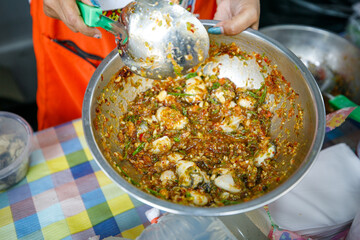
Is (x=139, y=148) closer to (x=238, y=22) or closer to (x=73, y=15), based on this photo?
(x=73, y=15)

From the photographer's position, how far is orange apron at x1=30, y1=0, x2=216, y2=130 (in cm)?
179

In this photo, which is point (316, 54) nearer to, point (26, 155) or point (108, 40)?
point (108, 40)

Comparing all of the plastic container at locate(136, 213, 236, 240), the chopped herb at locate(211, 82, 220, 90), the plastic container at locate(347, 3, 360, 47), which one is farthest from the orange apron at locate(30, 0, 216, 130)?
the plastic container at locate(347, 3, 360, 47)

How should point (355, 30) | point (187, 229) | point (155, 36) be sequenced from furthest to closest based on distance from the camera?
point (355, 30) → point (155, 36) → point (187, 229)

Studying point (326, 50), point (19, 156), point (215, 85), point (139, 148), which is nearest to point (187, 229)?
point (139, 148)

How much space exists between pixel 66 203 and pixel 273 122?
1.08 meters

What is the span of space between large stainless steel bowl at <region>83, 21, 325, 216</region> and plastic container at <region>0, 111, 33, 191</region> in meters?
0.49

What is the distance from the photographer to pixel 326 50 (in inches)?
95.2

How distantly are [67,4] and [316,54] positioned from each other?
2020 millimetres

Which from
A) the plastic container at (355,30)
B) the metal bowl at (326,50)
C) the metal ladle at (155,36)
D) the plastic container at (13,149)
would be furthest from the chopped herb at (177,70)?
the plastic container at (355,30)

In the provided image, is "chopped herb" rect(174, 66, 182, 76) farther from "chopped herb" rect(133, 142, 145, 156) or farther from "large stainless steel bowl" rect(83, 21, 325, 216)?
"chopped herb" rect(133, 142, 145, 156)

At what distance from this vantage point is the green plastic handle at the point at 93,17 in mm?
1188

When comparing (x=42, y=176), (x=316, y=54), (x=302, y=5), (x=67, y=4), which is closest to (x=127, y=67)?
(x=67, y=4)

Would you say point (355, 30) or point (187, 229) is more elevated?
point (355, 30)
